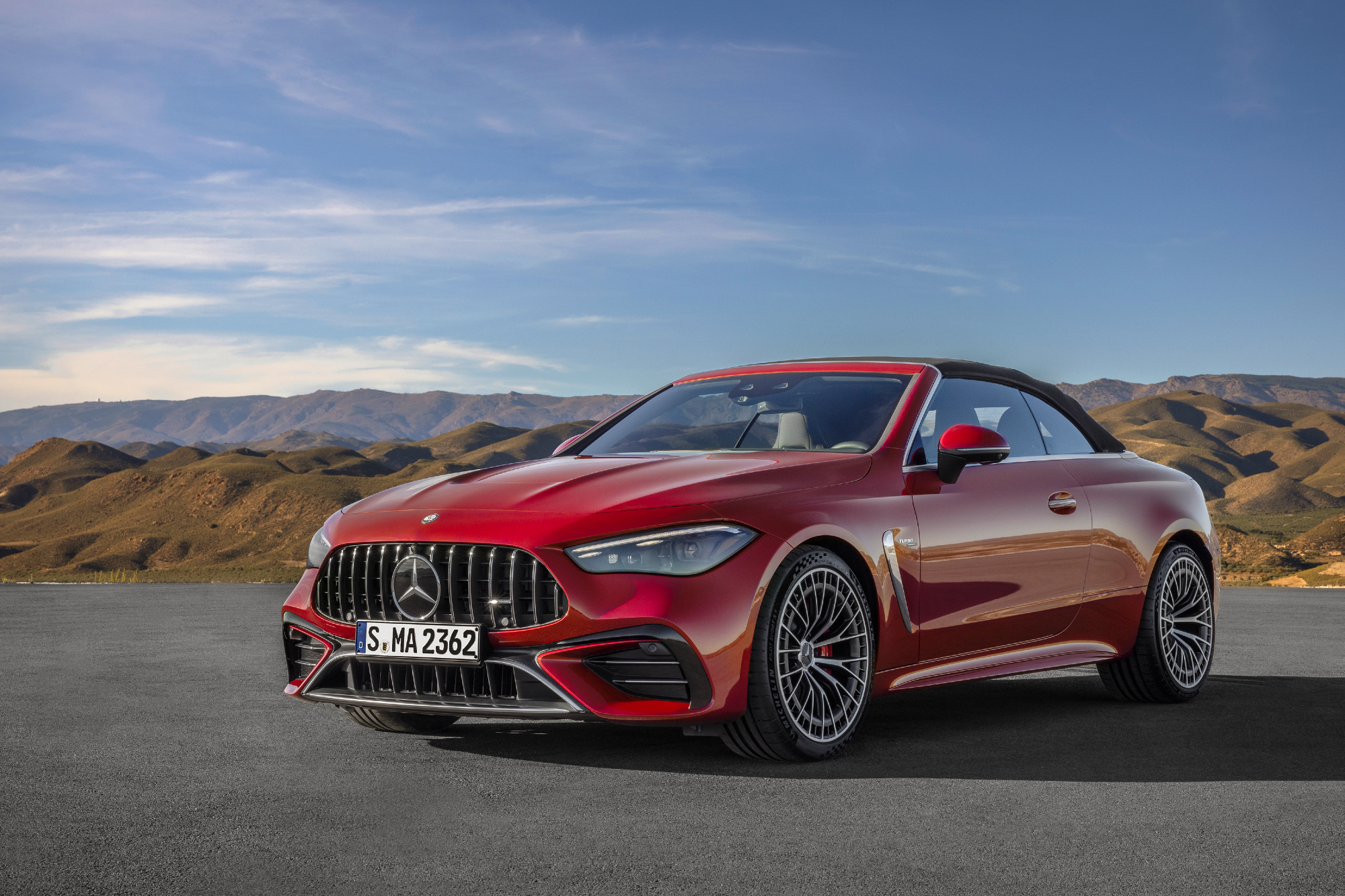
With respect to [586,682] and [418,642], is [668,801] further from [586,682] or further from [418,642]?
[418,642]

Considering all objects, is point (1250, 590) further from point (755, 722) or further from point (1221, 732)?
point (755, 722)

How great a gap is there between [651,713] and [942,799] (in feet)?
3.60

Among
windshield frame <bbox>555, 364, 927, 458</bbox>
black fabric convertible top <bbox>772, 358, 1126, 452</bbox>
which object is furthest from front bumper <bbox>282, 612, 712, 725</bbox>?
black fabric convertible top <bbox>772, 358, 1126, 452</bbox>

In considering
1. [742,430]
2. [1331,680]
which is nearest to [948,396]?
[742,430]

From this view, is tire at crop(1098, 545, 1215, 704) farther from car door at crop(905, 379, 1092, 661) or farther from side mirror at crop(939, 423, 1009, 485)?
side mirror at crop(939, 423, 1009, 485)

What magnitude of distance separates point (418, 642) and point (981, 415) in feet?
10.5

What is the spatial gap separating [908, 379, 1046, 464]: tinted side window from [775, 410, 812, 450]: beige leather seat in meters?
0.53

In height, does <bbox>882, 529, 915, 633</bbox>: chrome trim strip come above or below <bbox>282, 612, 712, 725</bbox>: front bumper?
above

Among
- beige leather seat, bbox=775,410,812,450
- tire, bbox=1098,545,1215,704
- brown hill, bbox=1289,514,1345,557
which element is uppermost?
beige leather seat, bbox=775,410,812,450

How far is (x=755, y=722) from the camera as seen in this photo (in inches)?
199

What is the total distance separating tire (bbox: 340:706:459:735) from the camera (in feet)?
19.6

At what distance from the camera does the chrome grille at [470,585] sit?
496 cm

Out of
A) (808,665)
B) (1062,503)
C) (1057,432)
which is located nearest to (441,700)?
(808,665)

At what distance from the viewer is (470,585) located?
5.05m
